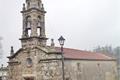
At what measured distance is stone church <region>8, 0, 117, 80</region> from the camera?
27500 mm

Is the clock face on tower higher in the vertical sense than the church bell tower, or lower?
lower

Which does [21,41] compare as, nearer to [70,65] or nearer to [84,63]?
[70,65]

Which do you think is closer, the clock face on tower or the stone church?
the stone church

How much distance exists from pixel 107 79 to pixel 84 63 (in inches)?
345

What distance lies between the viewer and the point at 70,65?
29016mm

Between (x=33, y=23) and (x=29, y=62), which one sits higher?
(x=33, y=23)

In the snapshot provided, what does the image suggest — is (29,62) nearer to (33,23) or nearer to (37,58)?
(37,58)

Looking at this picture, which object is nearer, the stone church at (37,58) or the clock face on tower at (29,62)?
the stone church at (37,58)

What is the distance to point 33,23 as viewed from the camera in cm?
2884

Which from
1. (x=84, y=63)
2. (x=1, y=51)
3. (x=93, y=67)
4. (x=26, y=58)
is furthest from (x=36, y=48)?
(x=1, y=51)

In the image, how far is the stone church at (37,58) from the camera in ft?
90.2

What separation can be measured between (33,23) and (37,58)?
420 cm

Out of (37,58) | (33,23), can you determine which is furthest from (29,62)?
(33,23)

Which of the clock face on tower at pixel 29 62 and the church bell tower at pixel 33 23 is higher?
the church bell tower at pixel 33 23
